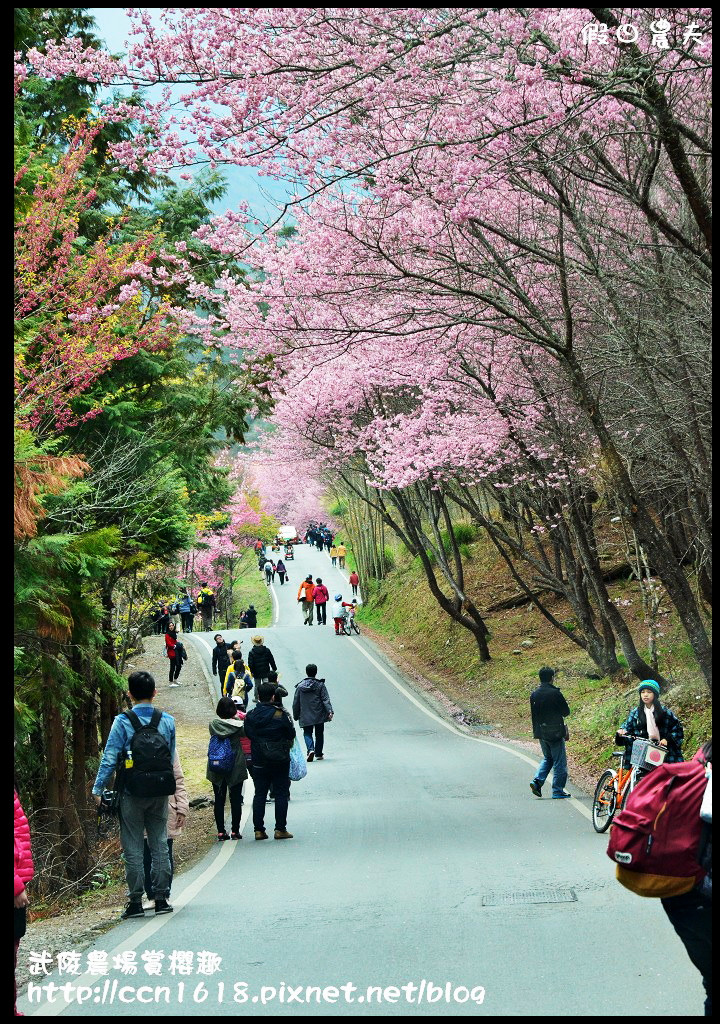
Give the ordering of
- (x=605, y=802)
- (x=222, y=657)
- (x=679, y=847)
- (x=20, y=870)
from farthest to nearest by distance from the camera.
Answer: (x=222, y=657) < (x=605, y=802) < (x=20, y=870) < (x=679, y=847)

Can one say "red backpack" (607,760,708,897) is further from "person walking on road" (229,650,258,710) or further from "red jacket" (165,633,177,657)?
"red jacket" (165,633,177,657)

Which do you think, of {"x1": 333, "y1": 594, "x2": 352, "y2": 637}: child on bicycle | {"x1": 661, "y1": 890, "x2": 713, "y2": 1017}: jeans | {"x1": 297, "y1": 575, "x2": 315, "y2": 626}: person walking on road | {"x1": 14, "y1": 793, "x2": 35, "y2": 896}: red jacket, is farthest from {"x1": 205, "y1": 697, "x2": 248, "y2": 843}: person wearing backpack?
{"x1": 297, "y1": 575, "x2": 315, "y2": 626}: person walking on road

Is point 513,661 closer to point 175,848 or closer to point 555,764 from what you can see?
point 555,764

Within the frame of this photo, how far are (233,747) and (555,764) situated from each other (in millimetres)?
4488

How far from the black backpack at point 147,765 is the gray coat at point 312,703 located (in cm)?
1002

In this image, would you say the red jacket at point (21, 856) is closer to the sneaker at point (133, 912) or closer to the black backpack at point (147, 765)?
the black backpack at point (147, 765)

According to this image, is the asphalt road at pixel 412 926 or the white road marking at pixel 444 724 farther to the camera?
the white road marking at pixel 444 724

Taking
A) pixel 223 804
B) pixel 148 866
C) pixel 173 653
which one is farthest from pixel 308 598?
pixel 148 866

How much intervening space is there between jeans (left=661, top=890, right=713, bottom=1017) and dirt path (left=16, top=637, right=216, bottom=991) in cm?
427

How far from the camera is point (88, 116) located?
1711 cm

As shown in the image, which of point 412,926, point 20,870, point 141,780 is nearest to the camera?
point 20,870

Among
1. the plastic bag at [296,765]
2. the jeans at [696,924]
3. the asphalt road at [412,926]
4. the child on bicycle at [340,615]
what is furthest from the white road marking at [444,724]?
the jeans at [696,924]

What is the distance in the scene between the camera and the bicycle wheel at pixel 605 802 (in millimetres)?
11023

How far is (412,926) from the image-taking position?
23.7 ft
